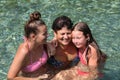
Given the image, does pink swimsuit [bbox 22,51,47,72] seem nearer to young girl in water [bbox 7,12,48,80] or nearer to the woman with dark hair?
young girl in water [bbox 7,12,48,80]

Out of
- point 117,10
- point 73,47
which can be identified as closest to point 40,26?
point 73,47

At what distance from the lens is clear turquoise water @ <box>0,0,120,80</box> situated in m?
7.50

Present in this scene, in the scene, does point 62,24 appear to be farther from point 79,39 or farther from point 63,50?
point 63,50

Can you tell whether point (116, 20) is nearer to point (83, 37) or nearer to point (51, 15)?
point (51, 15)

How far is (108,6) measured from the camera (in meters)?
10.2

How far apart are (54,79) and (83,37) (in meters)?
1.00

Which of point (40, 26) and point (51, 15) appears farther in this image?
point (51, 15)

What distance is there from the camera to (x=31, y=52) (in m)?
5.70

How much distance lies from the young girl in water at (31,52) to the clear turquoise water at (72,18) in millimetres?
1196

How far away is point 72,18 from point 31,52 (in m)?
4.00

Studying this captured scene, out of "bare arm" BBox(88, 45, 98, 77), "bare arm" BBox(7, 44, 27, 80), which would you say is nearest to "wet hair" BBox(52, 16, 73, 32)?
"bare arm" BBox(88, 45, 98, 77)

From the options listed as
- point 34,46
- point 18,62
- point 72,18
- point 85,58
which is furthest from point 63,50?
point 72,18

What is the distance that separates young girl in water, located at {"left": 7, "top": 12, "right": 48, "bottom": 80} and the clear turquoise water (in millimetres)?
1196

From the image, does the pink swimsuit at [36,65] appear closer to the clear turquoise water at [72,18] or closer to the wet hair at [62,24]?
the wet hair at [62,24]
